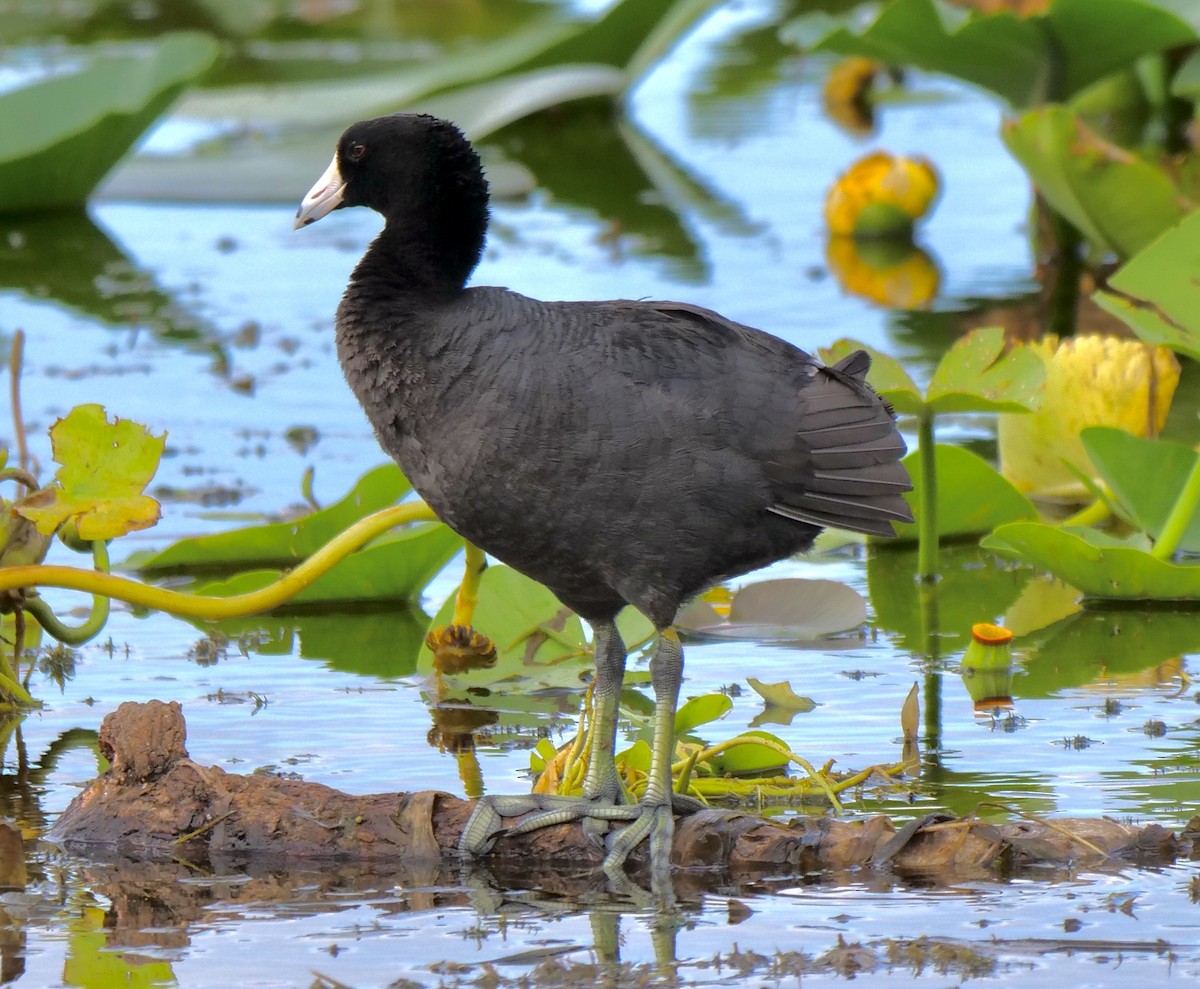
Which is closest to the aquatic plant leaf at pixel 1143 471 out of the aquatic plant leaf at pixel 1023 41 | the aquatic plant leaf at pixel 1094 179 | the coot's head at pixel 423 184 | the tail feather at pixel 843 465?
the tail feather at pixel 843 465

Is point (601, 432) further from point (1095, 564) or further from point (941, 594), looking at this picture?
point (941, 594)

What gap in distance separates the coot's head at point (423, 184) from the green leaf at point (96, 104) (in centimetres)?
452

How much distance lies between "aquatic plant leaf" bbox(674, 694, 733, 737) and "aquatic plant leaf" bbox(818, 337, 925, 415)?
1.08m

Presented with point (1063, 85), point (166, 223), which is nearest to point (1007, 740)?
point (1063, 85)

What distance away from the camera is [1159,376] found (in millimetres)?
5730

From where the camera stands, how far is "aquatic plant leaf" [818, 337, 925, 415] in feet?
15.6

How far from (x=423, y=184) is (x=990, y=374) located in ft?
5.34

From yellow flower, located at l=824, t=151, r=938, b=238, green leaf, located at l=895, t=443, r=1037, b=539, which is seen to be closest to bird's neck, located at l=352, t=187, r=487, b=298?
green leaf, located at l=895, t=443, r=1037, b=539

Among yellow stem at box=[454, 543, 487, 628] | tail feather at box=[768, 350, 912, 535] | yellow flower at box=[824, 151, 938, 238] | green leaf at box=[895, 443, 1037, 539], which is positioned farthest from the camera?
yellow flower at box=[824, 151, 938, 238]

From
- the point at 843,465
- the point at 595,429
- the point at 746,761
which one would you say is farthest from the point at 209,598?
the point at 843,465

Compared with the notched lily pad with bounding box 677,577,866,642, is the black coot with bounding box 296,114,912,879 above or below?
above

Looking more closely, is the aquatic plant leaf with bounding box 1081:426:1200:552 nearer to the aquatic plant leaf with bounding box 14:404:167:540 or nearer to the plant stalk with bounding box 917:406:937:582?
the plant stalk with bounding box 917:406:937:582

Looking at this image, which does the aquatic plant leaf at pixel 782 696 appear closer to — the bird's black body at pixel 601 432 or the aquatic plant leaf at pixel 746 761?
the aquatic plant leaf at pixel 746 761

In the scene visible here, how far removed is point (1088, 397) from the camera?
18.5 feet
